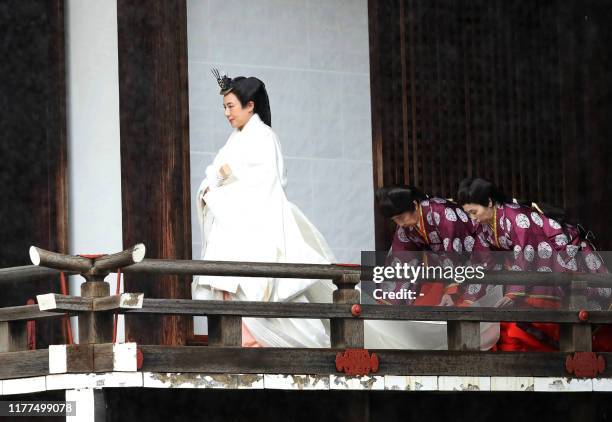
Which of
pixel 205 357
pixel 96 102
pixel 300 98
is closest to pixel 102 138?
pixel 96 102

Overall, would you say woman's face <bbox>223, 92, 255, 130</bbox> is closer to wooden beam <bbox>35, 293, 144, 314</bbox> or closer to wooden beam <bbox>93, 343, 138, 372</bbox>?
wooden beam <bbox>35, 293, 144, 314</bbox>

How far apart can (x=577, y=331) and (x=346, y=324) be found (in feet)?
5.25

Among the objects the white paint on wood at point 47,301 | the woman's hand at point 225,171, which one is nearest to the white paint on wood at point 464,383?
the woman's hand at point 225,171

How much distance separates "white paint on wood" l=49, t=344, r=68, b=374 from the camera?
9297mm

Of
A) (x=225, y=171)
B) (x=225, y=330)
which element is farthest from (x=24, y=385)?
(x=225, y=171)

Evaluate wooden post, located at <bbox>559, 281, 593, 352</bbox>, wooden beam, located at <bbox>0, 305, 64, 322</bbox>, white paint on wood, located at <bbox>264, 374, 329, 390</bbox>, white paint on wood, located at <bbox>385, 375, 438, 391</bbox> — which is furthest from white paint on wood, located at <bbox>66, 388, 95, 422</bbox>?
wooden post, located at <bbox>559, 281, 593, 352</bbox>

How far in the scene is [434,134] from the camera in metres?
12.7

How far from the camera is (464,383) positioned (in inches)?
409

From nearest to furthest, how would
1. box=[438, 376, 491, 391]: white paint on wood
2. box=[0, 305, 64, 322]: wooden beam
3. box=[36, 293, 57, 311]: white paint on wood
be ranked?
box=[36, 293, 57, 311]: white paint on wood → box=[0, 305, 64, 322]: wooden beam → box=[438, 376, 491, 391]: white paint on wood

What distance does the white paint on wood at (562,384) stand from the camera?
1057 cm

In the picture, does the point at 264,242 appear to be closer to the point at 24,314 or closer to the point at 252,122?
the point at 252,122

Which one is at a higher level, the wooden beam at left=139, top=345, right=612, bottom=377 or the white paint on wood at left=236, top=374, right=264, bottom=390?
the wooden beam at left=139, top=345, right=612, bottom=377

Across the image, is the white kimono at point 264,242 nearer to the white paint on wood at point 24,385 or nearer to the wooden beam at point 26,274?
the wooden beam at point 26,274

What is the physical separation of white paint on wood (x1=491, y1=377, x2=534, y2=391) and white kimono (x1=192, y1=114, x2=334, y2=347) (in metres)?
1.10
